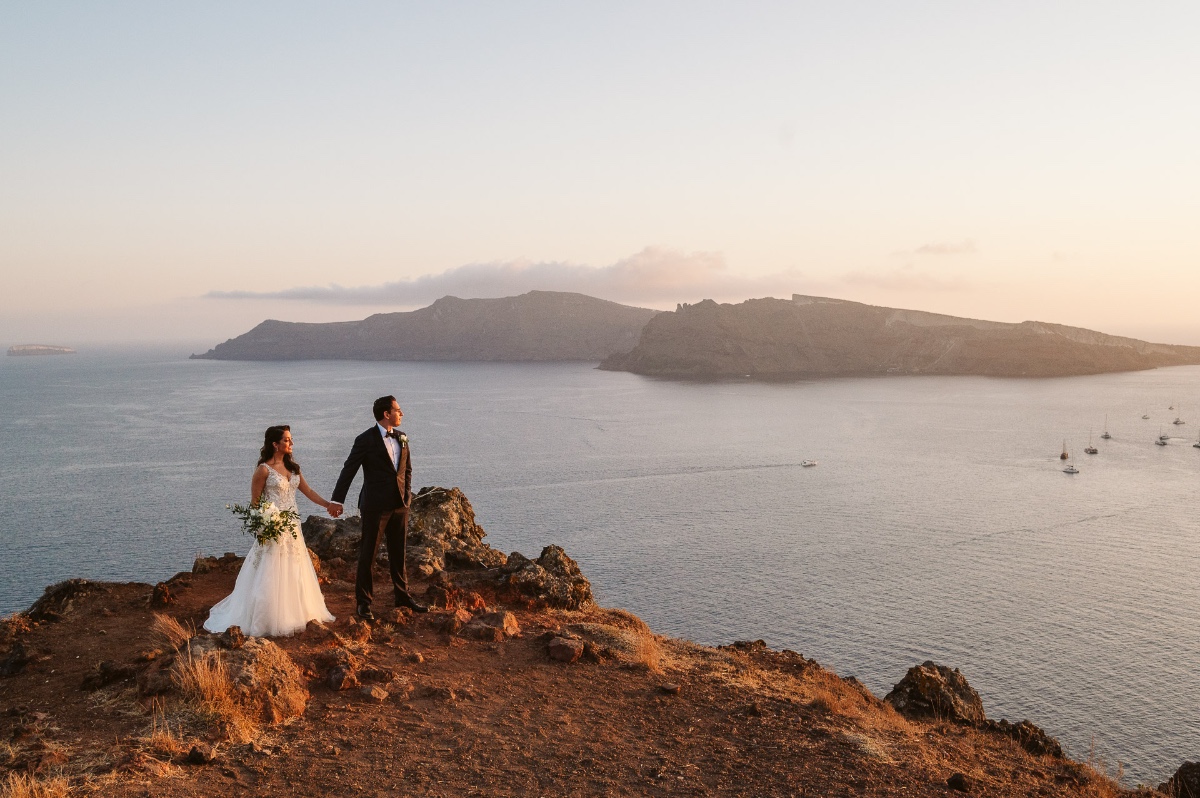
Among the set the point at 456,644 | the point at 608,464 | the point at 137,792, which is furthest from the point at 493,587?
the point at 608,464

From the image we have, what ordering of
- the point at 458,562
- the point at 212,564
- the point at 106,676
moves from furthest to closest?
the point at 458,562 < the point at 212,564 < the point at 106,676

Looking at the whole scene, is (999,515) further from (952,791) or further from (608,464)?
(952,791)

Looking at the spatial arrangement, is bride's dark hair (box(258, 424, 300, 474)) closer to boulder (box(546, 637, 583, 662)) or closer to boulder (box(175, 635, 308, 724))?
boulder (box(175, 635, 308, 724))

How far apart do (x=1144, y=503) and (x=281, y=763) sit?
81.1 meters

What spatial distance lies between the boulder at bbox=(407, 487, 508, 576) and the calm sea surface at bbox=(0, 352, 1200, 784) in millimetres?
24413

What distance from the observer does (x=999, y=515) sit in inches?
2589

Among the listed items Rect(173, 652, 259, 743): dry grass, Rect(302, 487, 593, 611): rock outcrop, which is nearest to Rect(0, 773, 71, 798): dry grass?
Rect(173, 652, 259, 743): dry grass

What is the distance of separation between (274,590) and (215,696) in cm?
200

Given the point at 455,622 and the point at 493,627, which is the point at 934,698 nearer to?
the point at 493,627

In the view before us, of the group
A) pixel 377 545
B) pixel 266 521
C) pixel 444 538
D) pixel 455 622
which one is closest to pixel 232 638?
pixel 266 521

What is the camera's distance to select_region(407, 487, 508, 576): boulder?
13.0 m

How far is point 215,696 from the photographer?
23.5 feet

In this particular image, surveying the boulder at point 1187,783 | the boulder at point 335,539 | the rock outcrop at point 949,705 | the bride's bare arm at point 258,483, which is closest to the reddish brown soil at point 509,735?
the rock outcrop at point 949,705

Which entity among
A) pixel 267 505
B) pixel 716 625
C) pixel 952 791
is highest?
pixel 267 505
